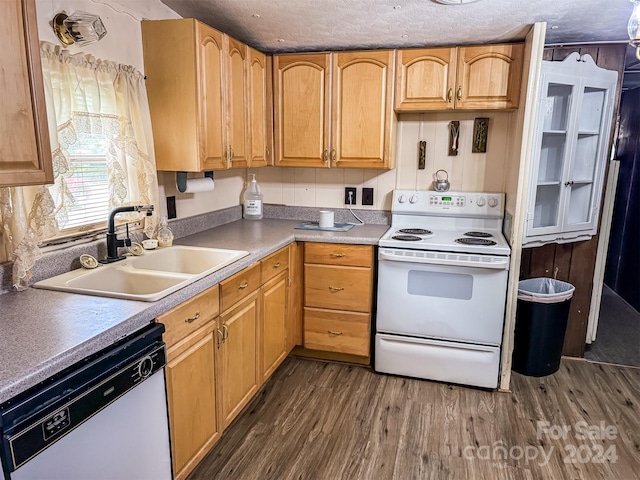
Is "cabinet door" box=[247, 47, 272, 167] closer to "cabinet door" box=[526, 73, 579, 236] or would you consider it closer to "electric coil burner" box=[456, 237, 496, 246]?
"electric coil burner" box=[456, 237, 496, 246]

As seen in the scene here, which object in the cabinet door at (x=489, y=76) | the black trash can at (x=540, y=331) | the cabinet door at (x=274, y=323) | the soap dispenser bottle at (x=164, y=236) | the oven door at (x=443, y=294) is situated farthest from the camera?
the black trash can at (x=540, y=331)

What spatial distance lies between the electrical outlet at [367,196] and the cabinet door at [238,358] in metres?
1.27

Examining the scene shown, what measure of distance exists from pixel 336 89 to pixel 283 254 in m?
1.14

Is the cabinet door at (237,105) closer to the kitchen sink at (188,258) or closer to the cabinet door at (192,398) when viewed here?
the kitchen sink at (188,258)

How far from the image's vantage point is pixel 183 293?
1637 mm

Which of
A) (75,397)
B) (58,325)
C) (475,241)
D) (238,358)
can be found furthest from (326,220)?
(75,397)

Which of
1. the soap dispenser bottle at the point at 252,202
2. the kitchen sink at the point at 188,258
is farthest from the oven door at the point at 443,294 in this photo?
the soap dispenser bottle at the point at 252,202

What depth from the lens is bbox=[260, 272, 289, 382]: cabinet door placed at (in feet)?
8.01

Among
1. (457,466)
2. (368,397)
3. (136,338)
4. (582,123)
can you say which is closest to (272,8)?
(136,338)

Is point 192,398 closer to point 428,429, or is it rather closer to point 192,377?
point 192,377

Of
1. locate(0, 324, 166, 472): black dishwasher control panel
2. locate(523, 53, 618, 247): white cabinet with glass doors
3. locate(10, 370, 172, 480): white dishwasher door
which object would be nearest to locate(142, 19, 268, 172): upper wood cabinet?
locate(0, 324, 166, 472): black dishwasher control panel

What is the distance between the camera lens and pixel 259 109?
2936 millimetres

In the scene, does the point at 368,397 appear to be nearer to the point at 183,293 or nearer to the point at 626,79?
the point at 183,293

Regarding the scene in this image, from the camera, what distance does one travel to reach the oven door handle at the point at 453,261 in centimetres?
249
